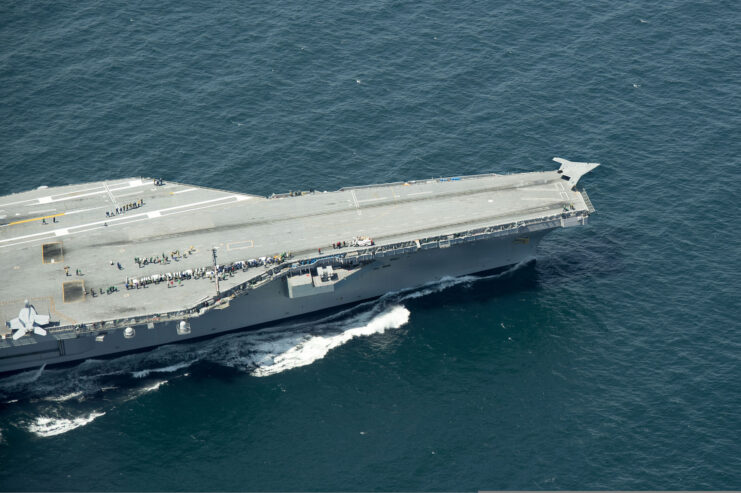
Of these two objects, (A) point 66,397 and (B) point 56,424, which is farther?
(A) point 66,397

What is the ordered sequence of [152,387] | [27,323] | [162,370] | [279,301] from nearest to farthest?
[27,323], [152,387], [162,370], [279,301]

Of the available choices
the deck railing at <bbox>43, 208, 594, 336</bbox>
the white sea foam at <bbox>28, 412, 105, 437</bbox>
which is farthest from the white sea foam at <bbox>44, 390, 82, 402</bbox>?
the deck railing at <bbox>43, 208, 594, 336</bbox>

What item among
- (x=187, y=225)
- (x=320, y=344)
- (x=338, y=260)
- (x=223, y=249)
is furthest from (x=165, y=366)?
(x=338, y=260)

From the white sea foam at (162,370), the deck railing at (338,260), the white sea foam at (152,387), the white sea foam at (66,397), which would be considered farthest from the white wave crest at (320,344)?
the white sea foam at (66,397)

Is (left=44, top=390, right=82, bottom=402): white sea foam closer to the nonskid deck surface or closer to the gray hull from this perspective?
the gray hull

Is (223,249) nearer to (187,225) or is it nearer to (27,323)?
(187,225)

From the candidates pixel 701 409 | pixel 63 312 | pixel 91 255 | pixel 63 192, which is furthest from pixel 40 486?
pixel 701 409

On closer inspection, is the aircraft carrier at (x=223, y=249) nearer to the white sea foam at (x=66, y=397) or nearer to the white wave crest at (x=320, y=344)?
the white wave crest at (x=320, y=344)
